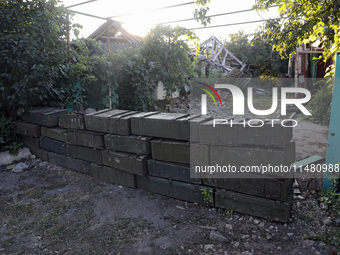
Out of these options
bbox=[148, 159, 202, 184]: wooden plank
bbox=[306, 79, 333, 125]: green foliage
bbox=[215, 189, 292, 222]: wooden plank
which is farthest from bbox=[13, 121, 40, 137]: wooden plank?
bbox=[306, 79, 333, 125]: green foliage

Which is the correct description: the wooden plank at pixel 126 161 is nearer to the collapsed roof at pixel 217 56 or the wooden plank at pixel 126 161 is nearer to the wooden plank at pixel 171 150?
the wooden plank at pixel 171 150

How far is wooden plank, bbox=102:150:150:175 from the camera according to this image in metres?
4.79

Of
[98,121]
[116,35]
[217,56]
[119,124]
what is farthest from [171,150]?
[217,56]

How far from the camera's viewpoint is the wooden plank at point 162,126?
14.2ft

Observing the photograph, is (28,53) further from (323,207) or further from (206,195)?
(323,207)

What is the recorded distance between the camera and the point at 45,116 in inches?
245

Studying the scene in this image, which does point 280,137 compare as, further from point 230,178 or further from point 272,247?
point 272,247

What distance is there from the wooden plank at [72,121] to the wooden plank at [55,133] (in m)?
0.14

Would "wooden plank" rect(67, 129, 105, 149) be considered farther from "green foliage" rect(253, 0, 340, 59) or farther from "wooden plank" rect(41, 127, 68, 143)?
"green foliage" rect(253, 0, 340, 59)

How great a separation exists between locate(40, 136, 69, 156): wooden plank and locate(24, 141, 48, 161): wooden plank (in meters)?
0.13

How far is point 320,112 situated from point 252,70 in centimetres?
1658

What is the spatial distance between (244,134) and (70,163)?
4175 mm

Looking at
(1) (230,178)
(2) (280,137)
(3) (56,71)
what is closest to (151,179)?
(1) (230,178)

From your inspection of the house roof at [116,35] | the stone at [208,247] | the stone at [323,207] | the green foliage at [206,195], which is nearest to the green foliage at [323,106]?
the stone at [323,207]
